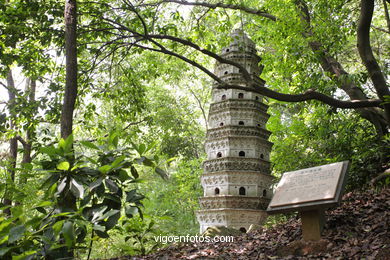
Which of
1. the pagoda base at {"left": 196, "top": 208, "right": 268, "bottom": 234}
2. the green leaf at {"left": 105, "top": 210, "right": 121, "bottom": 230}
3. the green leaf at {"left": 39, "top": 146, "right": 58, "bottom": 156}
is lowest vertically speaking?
the pagoda base at {"left": 196, "top": 208, "right": 268, "bottom": 234}

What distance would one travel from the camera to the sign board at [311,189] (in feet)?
16.4

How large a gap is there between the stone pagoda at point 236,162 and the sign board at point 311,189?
Answer: 501 centimetres

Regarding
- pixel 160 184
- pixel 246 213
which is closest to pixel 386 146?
pixel 246 213

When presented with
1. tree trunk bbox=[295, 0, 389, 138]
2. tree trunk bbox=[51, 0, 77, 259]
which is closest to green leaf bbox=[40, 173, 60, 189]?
tree trunk bbox=[51, 0, 77, 259]

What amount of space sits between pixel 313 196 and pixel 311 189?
0.19 m

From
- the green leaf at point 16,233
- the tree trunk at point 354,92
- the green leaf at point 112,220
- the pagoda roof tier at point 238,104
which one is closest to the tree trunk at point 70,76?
the green leaf at point 112,220

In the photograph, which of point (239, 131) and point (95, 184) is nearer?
point (95, 184)

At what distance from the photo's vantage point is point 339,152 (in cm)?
893

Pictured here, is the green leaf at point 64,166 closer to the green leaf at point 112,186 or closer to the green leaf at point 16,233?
the green leaf at point 112,186

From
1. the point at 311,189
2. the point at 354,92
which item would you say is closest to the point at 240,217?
the point at 354,92

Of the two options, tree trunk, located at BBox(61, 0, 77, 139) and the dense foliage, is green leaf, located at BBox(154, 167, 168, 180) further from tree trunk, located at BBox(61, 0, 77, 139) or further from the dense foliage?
tree trunk, located at BBox(61, 0, 77, 139)

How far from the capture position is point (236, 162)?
11.3 m

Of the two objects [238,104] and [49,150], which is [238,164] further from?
[49,150]

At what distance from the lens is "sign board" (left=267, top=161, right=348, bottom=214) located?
499 centimetres
